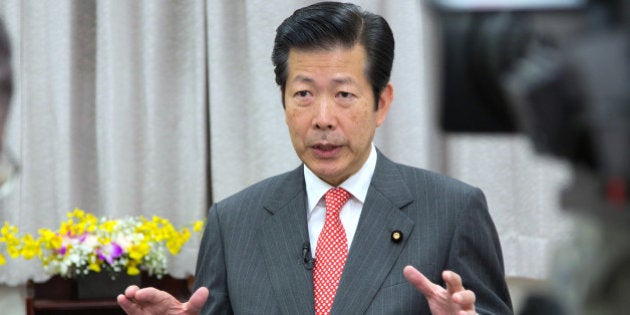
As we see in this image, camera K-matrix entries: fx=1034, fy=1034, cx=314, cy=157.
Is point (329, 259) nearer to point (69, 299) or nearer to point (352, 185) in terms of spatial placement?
point (352, 185)

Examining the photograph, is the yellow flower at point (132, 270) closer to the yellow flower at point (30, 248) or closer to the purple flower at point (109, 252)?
the purple flower at point (109, 252)

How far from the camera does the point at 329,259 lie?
223 cm

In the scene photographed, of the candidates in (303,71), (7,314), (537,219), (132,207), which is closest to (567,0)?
(303,71)

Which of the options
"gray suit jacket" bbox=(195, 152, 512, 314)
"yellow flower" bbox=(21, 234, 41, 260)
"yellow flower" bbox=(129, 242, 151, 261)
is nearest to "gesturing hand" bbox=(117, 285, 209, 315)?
"gray suit jacket" bbox=(195, 152, 512, 314)

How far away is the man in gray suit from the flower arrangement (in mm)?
1030

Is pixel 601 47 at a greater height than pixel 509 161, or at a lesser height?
greater

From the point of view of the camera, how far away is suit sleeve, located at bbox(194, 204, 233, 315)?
2.30m

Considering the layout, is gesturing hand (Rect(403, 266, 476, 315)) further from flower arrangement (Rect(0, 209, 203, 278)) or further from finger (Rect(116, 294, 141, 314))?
flower arrangement (Rect(0, 209, 203, 278))

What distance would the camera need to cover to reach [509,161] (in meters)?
3.30

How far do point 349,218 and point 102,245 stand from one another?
1.31 meters

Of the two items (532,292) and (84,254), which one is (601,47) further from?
(84,254)

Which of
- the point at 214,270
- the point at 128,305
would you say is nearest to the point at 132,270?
the point at 214,270

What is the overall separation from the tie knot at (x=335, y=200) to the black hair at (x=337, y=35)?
221mm

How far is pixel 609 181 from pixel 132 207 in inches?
127
